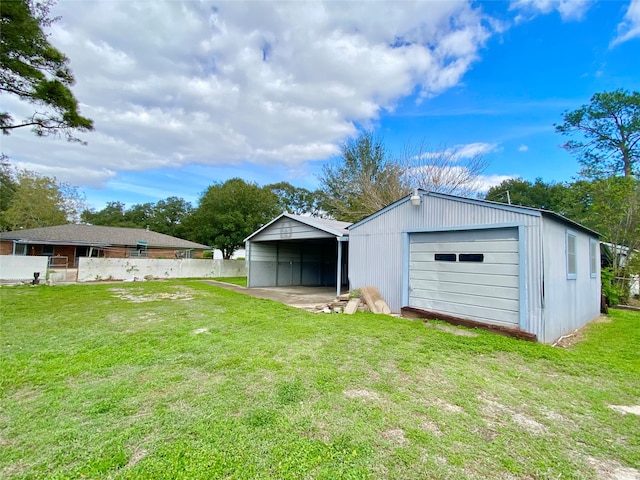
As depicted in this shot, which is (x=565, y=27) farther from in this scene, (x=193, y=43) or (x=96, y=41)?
(x=96, y=41)

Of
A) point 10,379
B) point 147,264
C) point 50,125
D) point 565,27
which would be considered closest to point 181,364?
point 10,379

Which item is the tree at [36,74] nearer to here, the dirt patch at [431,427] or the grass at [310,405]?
the grass at [310,405]

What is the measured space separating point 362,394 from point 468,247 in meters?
4.30

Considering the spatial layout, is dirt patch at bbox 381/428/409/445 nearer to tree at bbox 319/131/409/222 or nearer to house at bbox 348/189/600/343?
house at bbox 348/189/600/343

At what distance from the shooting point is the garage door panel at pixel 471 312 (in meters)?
5.40

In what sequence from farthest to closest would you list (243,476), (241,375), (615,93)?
(615,93), (241,375), (243,476)

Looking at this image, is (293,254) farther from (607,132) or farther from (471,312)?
(607,132)

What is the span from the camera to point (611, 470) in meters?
1.97

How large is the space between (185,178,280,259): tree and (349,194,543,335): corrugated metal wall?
15632mm

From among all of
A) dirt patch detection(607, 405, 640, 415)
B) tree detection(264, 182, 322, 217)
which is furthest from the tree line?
dirt patch detection(607, 405, 640, 415)

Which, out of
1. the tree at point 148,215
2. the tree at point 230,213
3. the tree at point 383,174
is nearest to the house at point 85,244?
the tree at point 230,213

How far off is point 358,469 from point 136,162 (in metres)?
29.2

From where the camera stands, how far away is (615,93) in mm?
17531

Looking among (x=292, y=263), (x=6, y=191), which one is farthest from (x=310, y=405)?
(x=6, y=191)
